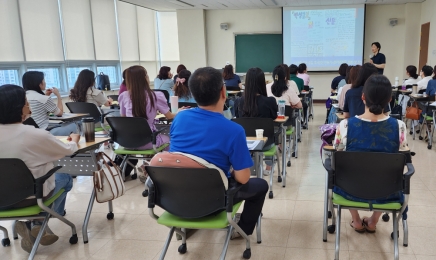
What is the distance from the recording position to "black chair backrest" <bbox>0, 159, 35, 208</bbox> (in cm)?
202

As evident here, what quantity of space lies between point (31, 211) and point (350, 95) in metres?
3.01

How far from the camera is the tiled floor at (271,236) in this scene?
96.1 inches

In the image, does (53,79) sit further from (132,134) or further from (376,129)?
(376,129)

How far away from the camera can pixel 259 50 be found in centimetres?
1051

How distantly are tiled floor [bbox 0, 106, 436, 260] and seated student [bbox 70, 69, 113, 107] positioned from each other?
163cm

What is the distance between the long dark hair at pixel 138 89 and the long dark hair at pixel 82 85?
1.42 metres

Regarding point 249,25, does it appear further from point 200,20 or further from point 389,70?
point 389,70

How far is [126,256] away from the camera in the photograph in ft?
8.12

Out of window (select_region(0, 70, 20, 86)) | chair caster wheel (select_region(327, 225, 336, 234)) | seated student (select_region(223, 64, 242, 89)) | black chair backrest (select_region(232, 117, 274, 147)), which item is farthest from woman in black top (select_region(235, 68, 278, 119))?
window (select_region(0, 70, 20, 86))

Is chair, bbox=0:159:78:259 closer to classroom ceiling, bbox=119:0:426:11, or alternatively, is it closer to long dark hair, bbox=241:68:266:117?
long dark hair, bbox=241:68:266:117

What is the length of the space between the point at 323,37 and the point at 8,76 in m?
7.87

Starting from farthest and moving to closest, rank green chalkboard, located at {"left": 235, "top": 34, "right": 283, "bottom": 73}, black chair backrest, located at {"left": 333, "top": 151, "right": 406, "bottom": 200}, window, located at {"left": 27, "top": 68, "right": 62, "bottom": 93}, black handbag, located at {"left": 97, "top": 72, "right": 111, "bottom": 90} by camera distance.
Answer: green chalkboard, located at {"left": 235, "top": 34, "right": 283, "bottom": 73} < black handbag, located at {"left": 97, "top": 72, "right": 111, "bottom": 90} < window, located at {"left": 27, "top": 68, "right": 62, "bottom": 93} < black chair backrest, located at {"left": 333, "top": 151, "right": 406, "bottom": 200}

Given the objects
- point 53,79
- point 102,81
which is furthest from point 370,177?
point 53,79

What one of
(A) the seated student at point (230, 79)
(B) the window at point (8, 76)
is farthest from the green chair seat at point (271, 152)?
(B) the window at point (8, 76)
